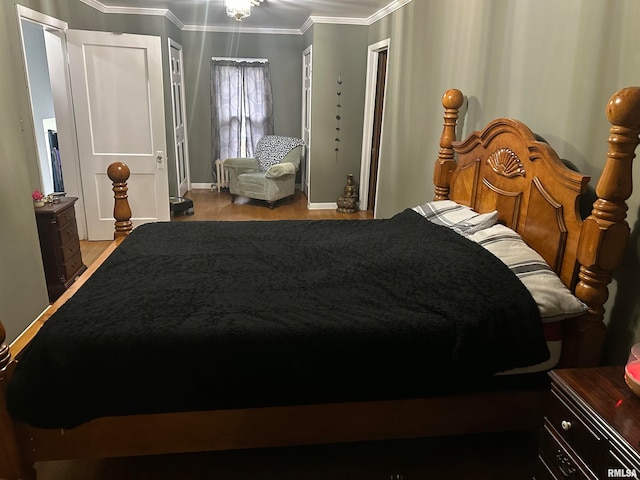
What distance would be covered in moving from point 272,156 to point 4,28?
3806mm

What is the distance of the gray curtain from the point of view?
683 centimetres

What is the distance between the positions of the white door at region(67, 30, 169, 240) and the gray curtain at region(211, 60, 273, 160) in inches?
99.6

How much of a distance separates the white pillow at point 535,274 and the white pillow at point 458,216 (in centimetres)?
14

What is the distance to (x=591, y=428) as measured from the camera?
124 centimetres

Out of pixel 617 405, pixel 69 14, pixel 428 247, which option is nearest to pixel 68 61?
pixel 69 14

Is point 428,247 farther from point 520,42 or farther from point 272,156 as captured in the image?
point 272,156

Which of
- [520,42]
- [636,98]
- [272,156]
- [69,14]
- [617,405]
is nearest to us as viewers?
[617,405]

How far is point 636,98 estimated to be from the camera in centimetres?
147

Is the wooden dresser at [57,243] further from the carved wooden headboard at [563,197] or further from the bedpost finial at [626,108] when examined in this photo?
the bedpost finial at [626,108]

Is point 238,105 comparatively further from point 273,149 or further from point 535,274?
point 535,274

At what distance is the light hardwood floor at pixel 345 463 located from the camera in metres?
1.85

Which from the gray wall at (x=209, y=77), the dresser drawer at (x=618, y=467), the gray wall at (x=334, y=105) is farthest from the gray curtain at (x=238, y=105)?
the dresser drawer at (x=618, y=467)

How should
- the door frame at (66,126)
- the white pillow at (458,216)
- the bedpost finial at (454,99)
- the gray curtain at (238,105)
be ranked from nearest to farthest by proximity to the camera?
the white pillow at (458,216) < the bedpost finial at (454,99) < the door frame at (66,126) < the gray curtain at (238,105)

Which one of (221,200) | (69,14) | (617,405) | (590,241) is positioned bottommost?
(221,200)
